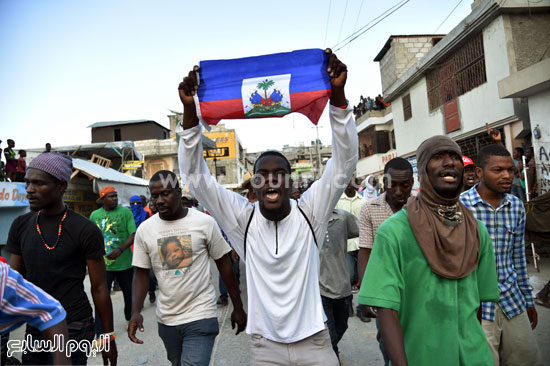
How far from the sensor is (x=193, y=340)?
2.87 meters

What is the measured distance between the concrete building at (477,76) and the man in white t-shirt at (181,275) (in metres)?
10.5

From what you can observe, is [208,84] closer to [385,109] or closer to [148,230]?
[148,230]

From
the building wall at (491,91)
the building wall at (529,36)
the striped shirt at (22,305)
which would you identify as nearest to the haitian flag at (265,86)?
the striped shirt at (22,305)

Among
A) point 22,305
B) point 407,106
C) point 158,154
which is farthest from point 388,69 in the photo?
point 158,154

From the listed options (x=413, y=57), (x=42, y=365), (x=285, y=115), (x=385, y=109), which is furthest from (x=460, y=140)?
(x=42, y=365)

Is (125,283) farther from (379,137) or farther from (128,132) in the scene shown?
(128,132)

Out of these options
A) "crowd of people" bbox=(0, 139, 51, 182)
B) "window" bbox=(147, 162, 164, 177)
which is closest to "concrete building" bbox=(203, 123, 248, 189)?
"window" bbox=(147, 162, 164, 177)

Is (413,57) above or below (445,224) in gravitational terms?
above

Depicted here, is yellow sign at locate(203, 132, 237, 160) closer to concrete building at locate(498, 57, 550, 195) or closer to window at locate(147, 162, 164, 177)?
window at locate(147, 162, 164, 177)

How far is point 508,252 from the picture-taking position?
9.44ft

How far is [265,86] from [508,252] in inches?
87.6

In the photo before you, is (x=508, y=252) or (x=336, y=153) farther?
(x=508, y=252)

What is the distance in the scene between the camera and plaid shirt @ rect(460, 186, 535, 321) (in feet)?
8.98

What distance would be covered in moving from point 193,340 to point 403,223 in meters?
1.86
